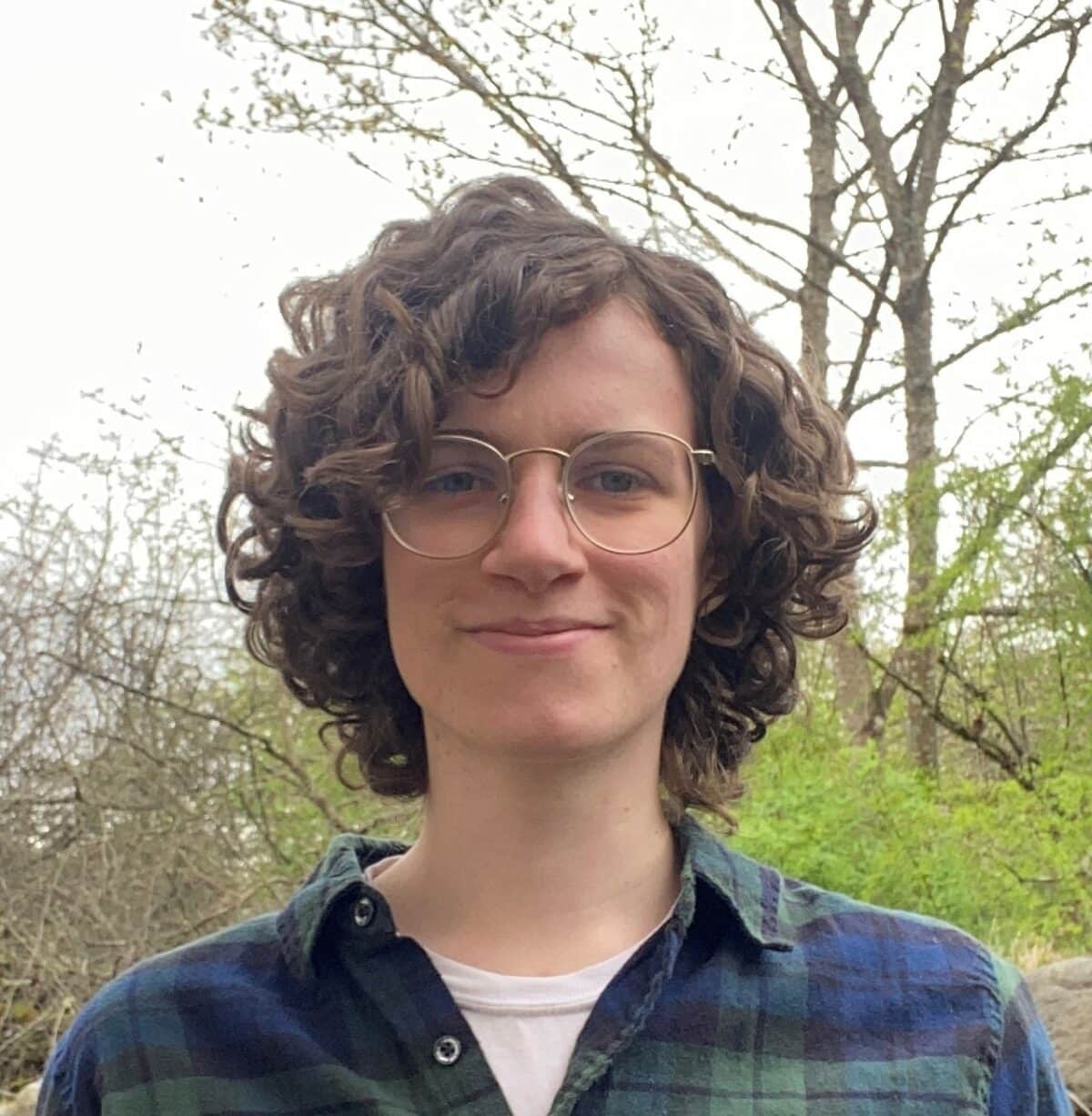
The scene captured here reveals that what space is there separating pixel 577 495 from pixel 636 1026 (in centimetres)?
50

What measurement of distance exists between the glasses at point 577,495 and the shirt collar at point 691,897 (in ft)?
1.17

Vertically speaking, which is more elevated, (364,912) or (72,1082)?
(364,912)

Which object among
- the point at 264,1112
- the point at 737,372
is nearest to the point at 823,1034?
the point at 264,1112

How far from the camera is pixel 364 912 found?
1.34 metres

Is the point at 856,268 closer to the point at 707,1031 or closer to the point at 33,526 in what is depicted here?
the point at 33,526

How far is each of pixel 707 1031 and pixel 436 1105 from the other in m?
0.27

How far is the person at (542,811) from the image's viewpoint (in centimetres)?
123

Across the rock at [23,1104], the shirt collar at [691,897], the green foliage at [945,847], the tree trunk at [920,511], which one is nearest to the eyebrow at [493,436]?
the shirt collar at [691,897]

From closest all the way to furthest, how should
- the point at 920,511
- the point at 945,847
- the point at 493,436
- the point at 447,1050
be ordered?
the point at 447,1050 → the point at 493,436 → the point at 945,847 → the point at 920,511

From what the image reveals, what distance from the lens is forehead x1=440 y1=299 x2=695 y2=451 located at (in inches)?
51.1

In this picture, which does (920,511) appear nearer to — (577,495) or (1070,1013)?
(1070,1013)

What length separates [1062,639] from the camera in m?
A: 3.98

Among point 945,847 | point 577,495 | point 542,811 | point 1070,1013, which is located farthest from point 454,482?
point 945,847

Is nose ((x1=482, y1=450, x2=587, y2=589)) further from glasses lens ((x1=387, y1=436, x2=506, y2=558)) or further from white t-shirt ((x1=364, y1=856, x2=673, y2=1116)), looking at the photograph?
white t-shirt ((x1=364, y1=856, x2=673, y2=1116))
